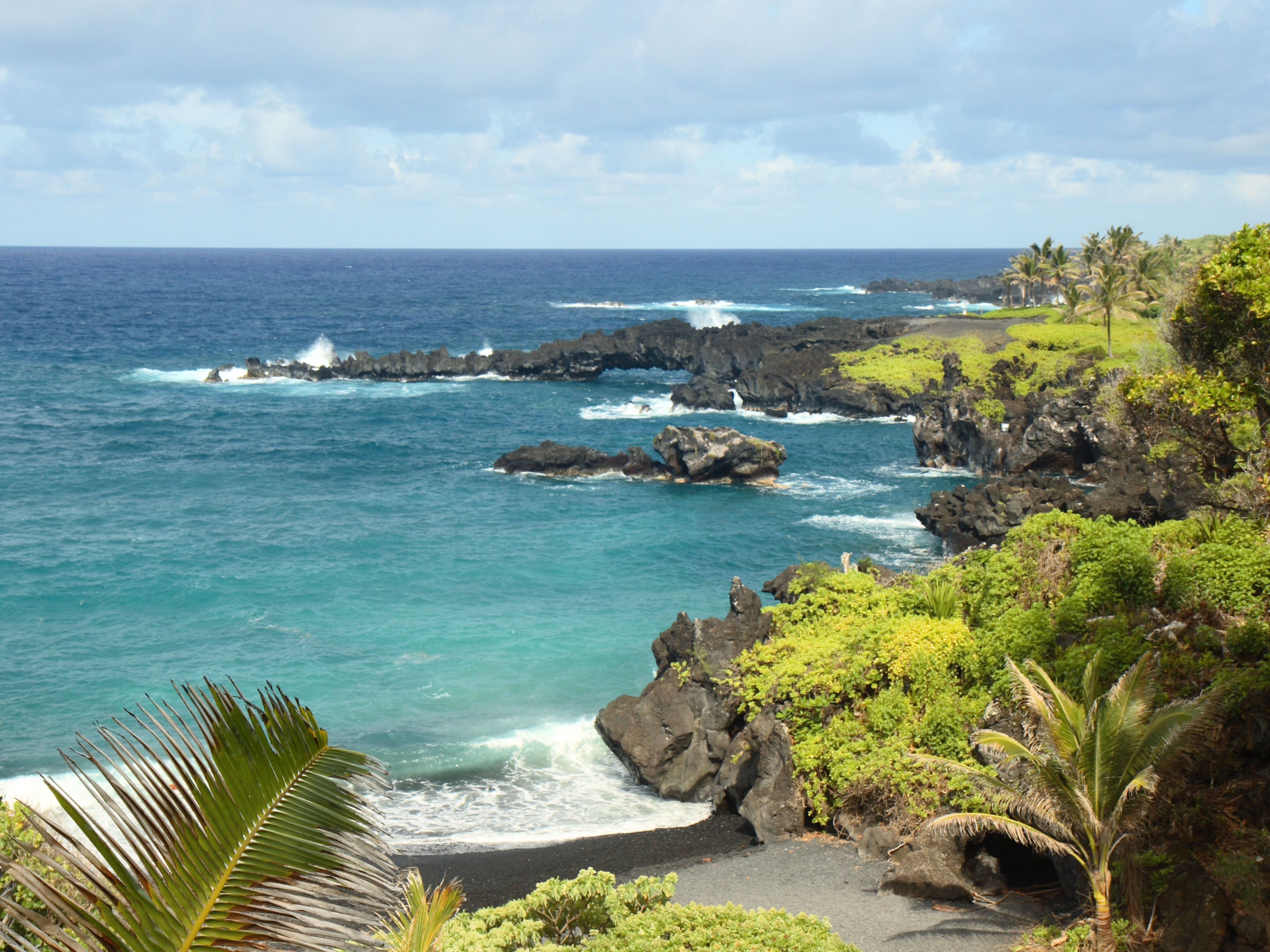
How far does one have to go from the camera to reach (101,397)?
75.8 m

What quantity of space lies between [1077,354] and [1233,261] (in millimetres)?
60836

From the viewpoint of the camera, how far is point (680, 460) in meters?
54.9

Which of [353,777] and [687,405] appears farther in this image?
[687,405]

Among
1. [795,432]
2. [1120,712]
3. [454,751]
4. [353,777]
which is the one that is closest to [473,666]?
[454,751]

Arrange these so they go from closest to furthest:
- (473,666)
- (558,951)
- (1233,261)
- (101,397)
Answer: (558,951) → (1233,261) → (473,666) → (101,397)

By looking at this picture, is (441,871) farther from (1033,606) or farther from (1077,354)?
(1077,354)

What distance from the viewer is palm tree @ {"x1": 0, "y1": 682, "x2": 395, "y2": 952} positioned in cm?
463

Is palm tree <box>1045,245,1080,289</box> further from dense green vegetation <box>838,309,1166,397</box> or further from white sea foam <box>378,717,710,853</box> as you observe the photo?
white sea foam <box>378,717,710,853</box>

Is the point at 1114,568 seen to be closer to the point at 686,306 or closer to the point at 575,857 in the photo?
the point at 575,857

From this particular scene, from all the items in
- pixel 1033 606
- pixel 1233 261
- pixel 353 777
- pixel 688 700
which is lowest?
pixel 688 700

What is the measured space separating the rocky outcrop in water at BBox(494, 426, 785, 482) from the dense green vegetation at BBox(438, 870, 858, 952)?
1615 inches

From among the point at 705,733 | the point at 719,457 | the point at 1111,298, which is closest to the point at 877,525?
the point at 719,457

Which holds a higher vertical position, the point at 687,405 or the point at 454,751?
the point at 687,405

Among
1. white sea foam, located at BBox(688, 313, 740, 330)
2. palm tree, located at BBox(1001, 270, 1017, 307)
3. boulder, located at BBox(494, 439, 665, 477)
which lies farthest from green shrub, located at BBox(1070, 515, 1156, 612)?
white sea foam, located at BBox(688, 313, 740, 330)
